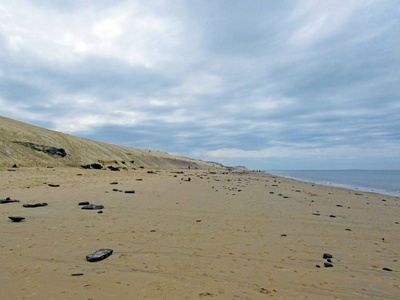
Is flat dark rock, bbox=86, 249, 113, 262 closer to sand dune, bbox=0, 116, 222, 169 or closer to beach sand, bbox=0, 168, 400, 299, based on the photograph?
beach sand, bbox=0, 168, 400, 299

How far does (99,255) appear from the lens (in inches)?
228

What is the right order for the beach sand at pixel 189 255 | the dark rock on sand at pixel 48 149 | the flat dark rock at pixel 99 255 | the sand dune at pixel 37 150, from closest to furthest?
1. the beach sand at pixel 189 255
2. the flat dark rock at pixel 99 255
3. the sand dune at pixel 37 150
4. the dark rock on sand at pixel 48 149

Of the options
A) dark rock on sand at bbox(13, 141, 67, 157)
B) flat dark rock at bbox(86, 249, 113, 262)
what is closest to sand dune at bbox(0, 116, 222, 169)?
dark rock on sand at bbox(13, 141, 67, 157)

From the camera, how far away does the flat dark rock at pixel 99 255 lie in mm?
5645

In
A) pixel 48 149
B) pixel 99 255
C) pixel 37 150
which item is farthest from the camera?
pixel 48 149

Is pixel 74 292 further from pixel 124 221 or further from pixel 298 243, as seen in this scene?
pixel 298 243

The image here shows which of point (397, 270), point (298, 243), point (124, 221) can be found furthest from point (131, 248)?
point (397, 270)

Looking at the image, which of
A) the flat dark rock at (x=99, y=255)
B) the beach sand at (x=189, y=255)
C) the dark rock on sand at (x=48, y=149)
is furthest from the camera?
the dark rock on sand at (x=48, y=149)

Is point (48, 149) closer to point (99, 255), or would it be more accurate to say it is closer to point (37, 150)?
point (37, 150)

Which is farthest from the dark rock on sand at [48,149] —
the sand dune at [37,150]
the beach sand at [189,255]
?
the beach sand at [189,255]

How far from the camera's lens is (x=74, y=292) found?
4250mm

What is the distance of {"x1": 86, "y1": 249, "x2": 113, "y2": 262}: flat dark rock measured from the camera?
18.5 ft

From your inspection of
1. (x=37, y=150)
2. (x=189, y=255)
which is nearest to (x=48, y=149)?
(x=37, y=150)

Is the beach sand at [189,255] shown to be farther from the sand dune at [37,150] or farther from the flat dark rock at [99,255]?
the sand dune at [37,150]
